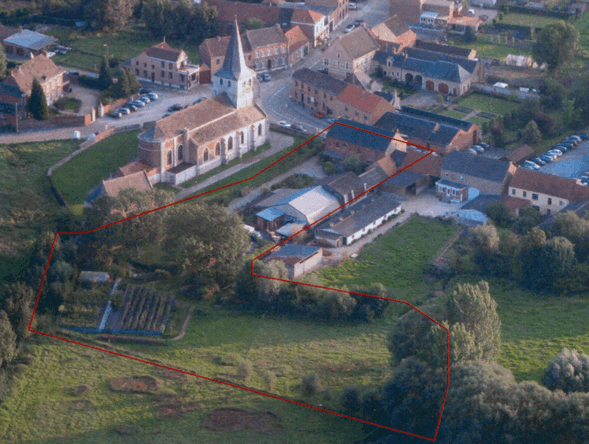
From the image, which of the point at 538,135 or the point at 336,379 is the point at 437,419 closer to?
the point at 336,379

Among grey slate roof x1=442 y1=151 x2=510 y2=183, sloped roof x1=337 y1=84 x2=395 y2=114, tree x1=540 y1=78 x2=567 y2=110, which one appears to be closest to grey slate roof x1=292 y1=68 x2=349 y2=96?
sloped roof x1=337 y1=84 x2=395 y2=114

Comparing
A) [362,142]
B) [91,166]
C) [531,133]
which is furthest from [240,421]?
[531,133]

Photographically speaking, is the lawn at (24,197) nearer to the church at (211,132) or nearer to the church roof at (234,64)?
the church at (211,132)

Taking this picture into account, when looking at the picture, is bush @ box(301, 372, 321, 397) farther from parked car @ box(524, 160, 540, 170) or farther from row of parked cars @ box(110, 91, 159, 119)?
row of parked cars @ box(110, 91, 159, 119)

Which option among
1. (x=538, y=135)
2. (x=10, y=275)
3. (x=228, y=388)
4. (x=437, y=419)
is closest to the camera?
(x=437, y=419)

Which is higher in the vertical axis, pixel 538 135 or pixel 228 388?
pixel 538 135

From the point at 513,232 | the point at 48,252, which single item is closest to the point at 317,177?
the point at 513,232

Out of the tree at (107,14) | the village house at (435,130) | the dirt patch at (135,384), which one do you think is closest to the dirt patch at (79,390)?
the dirt patch at (135,384)
